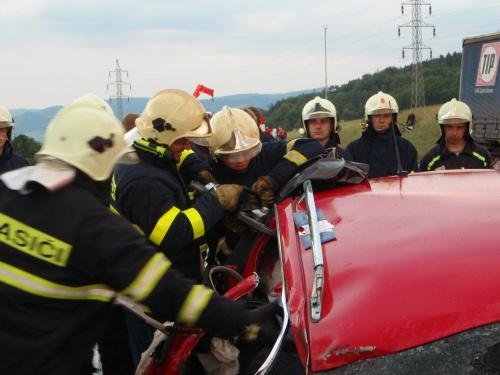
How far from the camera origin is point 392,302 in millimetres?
1488

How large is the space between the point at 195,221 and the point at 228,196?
0.24 m

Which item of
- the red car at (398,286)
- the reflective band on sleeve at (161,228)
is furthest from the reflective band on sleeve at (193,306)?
the reflective band on sleeve at (161,228)

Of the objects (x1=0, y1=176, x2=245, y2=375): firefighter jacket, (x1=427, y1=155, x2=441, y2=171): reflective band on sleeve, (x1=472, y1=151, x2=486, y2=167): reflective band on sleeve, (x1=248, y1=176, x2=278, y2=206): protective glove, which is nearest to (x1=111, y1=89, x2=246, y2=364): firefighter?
(x1=248, y1=176, x2=278, y2=206): protective glove

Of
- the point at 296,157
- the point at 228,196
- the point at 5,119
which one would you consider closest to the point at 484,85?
the point at 5,119

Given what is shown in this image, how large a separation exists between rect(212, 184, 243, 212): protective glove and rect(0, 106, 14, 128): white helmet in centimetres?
324

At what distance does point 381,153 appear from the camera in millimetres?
4684

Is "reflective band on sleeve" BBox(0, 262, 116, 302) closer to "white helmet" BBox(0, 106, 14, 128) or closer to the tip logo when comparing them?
"white helmet" BBox(0, 106, 14, 128)

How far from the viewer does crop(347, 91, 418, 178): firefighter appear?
4605mm

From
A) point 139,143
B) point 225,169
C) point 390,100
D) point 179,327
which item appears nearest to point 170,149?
point 139,143

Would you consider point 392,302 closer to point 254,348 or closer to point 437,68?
point 254,348

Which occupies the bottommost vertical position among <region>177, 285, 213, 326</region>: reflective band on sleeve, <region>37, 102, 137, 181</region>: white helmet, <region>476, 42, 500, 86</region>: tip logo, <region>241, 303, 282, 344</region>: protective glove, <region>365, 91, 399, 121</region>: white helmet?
<region>241, 303, 282, 344</region>: protective glove

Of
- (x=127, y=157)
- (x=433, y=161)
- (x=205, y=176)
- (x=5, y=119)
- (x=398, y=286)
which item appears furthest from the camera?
(x=5, y=119)

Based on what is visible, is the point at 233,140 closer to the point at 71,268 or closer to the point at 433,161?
the point at 71,268

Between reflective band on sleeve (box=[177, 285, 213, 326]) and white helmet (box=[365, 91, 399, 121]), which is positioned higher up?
white helmet (box=[365, 91, 399, 121])
